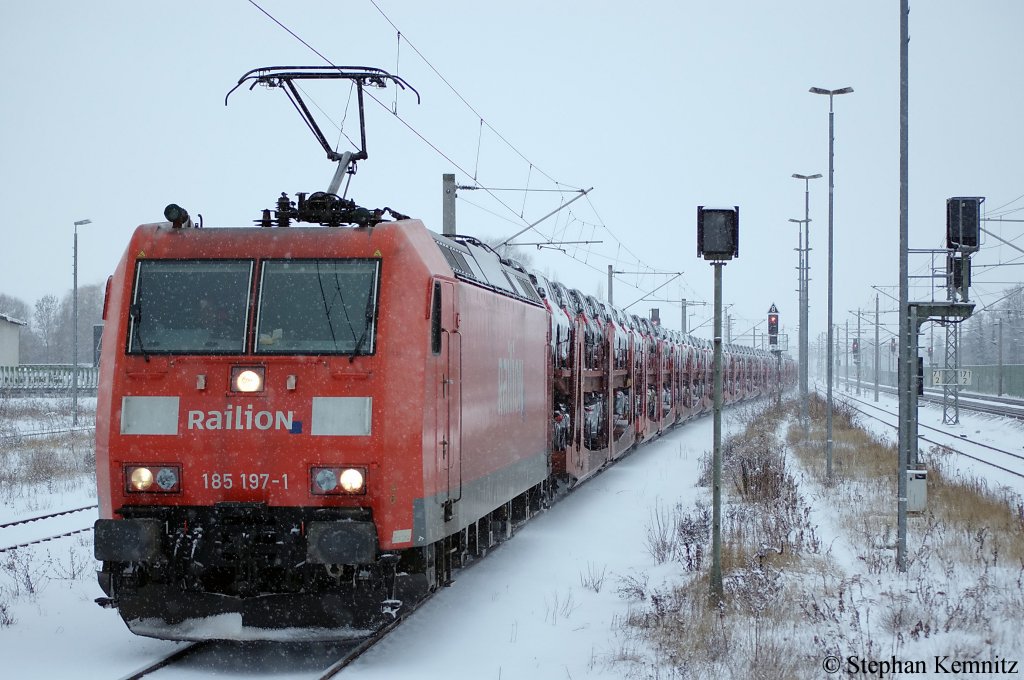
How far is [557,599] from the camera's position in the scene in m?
10.2

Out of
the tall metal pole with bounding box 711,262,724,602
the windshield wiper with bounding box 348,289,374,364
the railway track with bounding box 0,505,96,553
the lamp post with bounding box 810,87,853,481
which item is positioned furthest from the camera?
the lamp post with bounding box 810,87,853,481

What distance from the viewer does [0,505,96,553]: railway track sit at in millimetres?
13412

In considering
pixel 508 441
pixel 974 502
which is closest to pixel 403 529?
pixel 508 441

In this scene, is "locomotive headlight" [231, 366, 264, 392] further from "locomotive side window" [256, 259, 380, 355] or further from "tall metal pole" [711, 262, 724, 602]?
"tall metal pole" [711, 262, 724, 602]

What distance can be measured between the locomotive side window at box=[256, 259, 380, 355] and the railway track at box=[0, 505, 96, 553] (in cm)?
622

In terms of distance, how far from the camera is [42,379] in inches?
2303

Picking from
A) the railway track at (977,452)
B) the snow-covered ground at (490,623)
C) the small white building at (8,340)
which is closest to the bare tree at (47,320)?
the small white building at (8,340)

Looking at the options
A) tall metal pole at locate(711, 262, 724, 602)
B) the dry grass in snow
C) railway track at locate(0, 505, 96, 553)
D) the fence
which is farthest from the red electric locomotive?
the fence

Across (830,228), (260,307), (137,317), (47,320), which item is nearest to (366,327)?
(260,307)

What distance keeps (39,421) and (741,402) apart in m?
31.6

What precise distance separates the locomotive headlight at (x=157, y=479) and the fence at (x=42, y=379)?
49.4m

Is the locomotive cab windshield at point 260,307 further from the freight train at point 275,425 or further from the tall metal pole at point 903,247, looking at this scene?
the tall metal pole at point 903,247

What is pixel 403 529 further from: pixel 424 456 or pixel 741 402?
pixel 741 402

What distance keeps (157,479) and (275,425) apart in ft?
3.21
